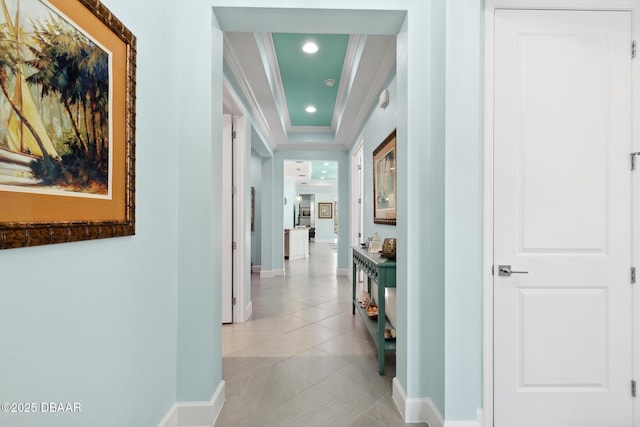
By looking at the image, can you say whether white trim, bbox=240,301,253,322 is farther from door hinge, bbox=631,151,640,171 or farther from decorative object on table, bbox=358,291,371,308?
door hinge, bbox=631,151,640,171

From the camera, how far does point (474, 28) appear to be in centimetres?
155

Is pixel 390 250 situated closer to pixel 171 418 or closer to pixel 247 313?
pixel 171 418

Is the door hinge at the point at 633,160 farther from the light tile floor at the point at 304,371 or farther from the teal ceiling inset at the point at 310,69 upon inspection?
the teal ceiling inset at the point at 310,69

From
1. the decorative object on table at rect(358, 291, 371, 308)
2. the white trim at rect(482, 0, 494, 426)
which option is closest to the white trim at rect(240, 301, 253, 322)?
the decorative object on table at rect(358, 291, 371, 308)

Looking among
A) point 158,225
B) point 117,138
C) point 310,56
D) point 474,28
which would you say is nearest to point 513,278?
point 474,28

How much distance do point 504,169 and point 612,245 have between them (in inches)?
28.0

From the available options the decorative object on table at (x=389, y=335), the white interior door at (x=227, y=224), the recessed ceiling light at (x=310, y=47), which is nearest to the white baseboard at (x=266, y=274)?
the white interior door at (x=227, y=224)

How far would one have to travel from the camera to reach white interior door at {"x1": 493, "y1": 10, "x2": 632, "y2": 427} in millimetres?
1578

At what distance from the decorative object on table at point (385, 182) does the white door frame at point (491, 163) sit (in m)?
1.25

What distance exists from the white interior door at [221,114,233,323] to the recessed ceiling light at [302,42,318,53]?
Answer: 3.61ft

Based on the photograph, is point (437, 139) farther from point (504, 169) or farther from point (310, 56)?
point (310, 56)

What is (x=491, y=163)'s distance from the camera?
62.7 inches

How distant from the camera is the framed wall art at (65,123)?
0.76 meters

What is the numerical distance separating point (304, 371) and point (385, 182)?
205cm
